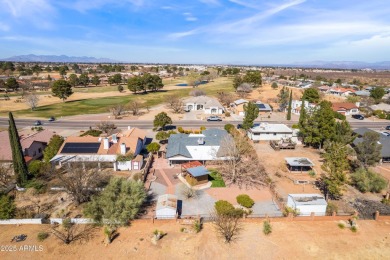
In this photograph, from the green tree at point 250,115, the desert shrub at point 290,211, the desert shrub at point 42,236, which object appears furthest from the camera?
the green tree at point 250,115

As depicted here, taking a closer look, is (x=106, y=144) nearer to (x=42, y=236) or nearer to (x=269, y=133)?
(x=42, y=236)

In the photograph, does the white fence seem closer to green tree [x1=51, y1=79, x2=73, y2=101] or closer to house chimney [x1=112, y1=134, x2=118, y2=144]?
house chimney [x1=112, y1=134, x2=118, y2=144]

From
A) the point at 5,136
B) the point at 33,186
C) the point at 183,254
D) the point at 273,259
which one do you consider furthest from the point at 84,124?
the point at 273,259

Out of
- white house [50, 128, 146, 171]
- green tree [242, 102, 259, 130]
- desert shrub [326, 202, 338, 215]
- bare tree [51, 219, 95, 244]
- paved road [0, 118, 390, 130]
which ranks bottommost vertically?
bare tree [51, 219, 95, 244]

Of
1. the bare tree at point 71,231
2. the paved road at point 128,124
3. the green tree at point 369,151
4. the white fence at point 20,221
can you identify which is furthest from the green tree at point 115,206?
the paved road at point 128,124

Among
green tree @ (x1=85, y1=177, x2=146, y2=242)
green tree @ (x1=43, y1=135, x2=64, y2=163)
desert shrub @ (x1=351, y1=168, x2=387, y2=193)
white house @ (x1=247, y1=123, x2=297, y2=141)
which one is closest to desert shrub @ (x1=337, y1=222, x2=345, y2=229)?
desert shrub @ (x1=351, y1=168, x2=387, y2=193)

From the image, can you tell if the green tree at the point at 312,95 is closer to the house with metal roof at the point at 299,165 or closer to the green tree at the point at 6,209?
the house with metal roof at the point at 299,165

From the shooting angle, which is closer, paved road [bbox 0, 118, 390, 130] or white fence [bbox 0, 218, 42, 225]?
white fence [bbox 0, 218, 42, 225]

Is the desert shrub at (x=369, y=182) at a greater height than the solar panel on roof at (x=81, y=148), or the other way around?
the solar panel on roof at (x=81, y=148)
